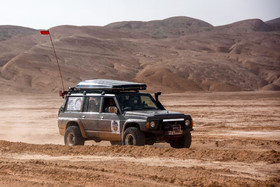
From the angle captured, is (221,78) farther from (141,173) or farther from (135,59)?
(141,173)

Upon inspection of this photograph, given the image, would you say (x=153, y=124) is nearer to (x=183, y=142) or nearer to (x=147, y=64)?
(x=183, y=142)

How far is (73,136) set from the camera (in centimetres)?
1424

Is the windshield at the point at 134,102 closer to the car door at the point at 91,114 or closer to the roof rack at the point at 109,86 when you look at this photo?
the roof rack at the point at 109,86

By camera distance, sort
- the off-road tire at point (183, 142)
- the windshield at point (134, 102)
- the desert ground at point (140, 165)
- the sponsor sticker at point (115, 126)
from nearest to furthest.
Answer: the desert ground at point (140, 165) → the off-road tire at point (183, 142) → the sponsor sticker at point (115, 126) → the windshield at point (134, 102)

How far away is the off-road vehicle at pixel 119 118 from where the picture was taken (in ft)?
40.8

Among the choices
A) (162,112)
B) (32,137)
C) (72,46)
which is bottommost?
(32,137)

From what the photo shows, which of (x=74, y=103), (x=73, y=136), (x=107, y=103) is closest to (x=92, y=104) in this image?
(x=107, y=103)

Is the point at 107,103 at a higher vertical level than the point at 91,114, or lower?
higher

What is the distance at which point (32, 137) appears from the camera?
1909 centimetres

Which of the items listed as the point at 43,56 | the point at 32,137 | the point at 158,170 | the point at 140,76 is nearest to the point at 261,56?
the point at 140,76

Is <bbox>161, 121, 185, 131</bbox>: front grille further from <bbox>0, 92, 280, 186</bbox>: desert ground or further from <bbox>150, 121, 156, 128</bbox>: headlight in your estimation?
<bbox>0, 92, 280, 186</bbox>: desert ground

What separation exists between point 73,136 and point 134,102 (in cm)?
209

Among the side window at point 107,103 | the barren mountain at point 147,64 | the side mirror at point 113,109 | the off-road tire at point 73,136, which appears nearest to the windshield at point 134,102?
the side mirror at point 113,109

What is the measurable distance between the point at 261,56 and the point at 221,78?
1033 inches
